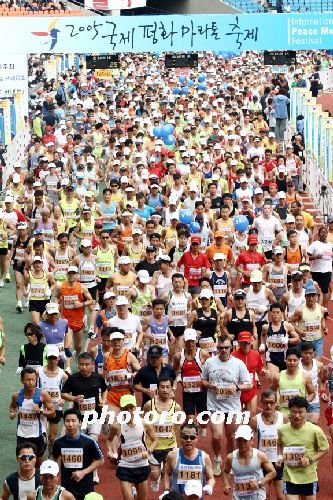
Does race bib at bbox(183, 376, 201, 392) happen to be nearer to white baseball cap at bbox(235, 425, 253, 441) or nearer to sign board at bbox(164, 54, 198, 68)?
white baseball cap at bbox(235, 425, 253, 441)

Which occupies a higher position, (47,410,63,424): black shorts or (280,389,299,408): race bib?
(280,389,299,408): race bib

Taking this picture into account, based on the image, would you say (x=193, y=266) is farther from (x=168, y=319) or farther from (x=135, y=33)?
(x=135, y=33)

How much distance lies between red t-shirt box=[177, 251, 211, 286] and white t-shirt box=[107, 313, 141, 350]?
2904 millimetres

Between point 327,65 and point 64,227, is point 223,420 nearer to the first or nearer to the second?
point 64,227

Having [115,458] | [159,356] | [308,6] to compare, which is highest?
[308,6]

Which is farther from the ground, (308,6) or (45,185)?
(308,6)

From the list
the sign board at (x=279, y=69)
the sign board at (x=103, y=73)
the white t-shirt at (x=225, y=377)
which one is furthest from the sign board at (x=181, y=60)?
the white t-shirt at (x=225, y=377)

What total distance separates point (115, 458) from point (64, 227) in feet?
27.0

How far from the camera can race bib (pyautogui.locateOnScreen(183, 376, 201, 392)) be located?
16.1 m

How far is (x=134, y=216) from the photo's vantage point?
23.2 meters

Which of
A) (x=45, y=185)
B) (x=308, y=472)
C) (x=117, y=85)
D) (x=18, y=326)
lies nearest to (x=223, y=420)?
(x=308, y=472)

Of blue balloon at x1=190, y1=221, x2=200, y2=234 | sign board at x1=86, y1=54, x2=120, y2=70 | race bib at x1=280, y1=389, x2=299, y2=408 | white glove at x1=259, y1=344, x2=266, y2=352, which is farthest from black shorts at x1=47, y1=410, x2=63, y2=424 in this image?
sign board at x1=86, y1=54, x2=120, y2=70

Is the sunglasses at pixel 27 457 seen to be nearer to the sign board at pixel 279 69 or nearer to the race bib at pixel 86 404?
the race bib at pixel 86 404

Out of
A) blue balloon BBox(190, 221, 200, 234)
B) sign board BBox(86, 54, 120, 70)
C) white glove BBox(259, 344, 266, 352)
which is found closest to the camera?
white glove BBox(259, 344, 266, 352)
